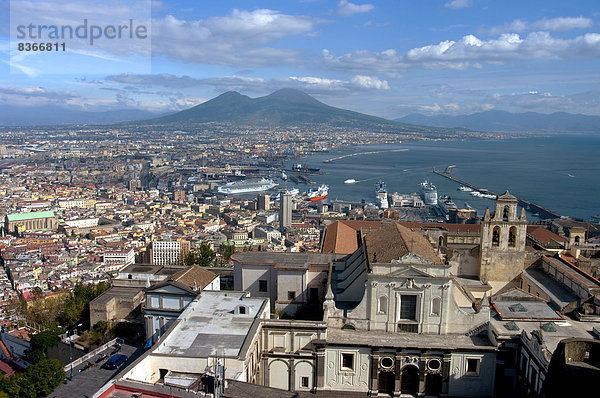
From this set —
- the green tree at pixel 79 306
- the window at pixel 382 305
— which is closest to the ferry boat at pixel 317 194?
the green tree at pixel 79 306

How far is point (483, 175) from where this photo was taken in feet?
353

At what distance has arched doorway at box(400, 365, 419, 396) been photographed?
12.5m

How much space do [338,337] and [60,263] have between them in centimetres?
4174

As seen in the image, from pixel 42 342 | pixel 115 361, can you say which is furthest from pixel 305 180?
pixel 115 361

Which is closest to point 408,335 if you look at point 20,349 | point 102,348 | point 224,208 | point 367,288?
point 367,288

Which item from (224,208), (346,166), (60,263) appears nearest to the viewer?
(60,263)

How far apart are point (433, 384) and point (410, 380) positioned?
57 cm

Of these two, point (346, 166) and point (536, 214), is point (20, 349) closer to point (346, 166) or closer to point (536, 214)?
point (536, 214)

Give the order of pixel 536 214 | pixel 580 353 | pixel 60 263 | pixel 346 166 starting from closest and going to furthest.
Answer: pixel 580 353
pixel 60 263
pixel 536 214
pixel 346 166

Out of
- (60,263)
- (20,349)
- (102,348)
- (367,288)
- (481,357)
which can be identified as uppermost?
(367,288)

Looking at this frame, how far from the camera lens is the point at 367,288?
42.9 ft

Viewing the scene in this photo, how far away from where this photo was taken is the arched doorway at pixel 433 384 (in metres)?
12.5

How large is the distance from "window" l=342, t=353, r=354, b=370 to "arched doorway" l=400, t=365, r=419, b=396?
1278 millimetres

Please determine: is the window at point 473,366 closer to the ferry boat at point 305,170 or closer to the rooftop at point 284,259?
Result: the rooftop at point 284,259
